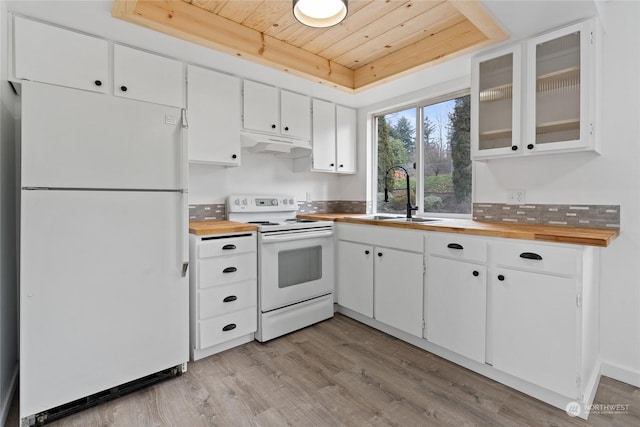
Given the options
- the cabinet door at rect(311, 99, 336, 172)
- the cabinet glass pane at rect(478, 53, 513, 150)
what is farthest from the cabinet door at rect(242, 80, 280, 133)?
the cabinet glass pane at rect(478, 53, 513, 150)

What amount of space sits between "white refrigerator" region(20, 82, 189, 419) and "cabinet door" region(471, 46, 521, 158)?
209 centimetres

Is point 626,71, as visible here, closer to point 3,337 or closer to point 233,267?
point 233,267

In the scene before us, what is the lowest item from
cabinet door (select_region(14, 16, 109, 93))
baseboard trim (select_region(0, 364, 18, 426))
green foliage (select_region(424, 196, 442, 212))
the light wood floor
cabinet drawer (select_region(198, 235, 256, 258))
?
the light wood floor

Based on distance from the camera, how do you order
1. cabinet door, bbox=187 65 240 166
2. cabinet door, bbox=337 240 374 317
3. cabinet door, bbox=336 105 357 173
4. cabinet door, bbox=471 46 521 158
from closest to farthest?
Answer: 1. cabinet door, bbox=471 46 521 158
2. cabinet door, bbox=187 65 240 166
3. cabinet door, bbox=337 240 374 317
4. cabinet door, bbox=336 105 357 173

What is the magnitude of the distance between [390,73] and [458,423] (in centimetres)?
258

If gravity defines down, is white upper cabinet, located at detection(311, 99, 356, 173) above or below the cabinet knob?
above

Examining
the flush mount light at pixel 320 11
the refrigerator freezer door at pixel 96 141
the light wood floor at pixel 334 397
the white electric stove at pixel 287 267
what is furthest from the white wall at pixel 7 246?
the flush mount light at pixel 320 11

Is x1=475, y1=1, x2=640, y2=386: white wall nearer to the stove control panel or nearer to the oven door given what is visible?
the oven door

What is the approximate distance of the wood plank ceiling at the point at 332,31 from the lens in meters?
2.00

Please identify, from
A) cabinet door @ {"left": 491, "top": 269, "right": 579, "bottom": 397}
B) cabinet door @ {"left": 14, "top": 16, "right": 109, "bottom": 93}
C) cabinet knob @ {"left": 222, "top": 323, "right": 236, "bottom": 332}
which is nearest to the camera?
cabinet door @ {"left": 491, "top": 269, "right": 579, "bottom": 397}

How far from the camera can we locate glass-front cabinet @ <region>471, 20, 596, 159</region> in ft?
6.30

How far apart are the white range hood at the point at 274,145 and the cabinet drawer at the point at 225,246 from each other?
0.91 meters

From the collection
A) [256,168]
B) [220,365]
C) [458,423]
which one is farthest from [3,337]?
[458,423]

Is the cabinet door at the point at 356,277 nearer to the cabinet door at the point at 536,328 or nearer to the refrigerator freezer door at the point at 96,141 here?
the cabinet door at the point at 536,328
